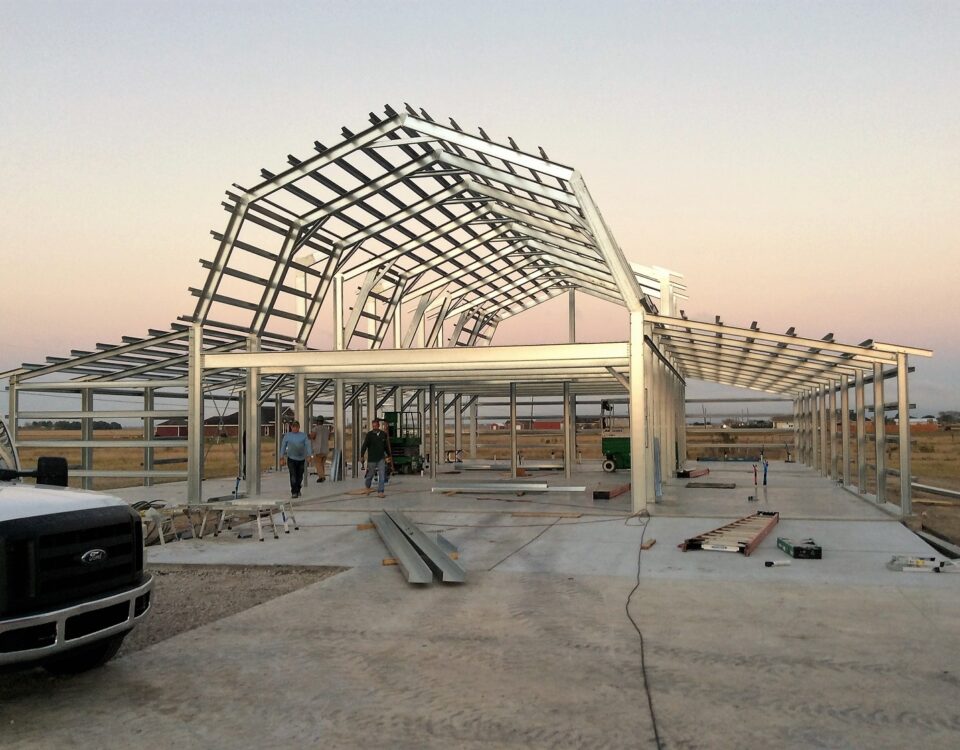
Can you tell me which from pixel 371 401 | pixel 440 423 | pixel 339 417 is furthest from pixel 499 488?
pixel 440 423

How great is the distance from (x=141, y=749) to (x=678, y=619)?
4.44 m

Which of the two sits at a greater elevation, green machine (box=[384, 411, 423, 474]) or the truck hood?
the truck hood

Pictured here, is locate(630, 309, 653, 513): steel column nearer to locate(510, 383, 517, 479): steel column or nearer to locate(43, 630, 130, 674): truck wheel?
locate(510, 383, 517, 479): steel column

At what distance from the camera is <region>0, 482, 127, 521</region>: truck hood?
199 inches

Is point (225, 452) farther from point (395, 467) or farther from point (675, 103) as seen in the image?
point (675, 103)

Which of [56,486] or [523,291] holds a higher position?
[523,291]

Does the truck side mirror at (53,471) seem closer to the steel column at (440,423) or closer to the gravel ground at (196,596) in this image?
the gravel ground at (196,596)

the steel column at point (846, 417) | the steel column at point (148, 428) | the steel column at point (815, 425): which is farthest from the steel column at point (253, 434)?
the steel column at point (815, 425)

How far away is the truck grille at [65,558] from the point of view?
191 inches

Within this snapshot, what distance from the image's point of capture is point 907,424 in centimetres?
1423

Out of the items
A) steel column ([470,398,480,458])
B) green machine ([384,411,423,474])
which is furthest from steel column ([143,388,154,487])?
steel column ([470,398,480,458])

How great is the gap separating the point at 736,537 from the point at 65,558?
8793mm

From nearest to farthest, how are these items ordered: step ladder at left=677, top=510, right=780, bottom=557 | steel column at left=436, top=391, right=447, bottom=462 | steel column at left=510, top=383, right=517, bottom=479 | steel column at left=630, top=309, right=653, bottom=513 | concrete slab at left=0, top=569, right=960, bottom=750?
concrete slab at left=0, top=569, right=960, bottom=750 → step ladder at left=677, top=510, right=780, bottom=557 → steel column at left=630, top=309, right=653, bottom=513 → steel column at left=510, top=383, right=517, bottom=479 → steel column at left=436, top=391, right=447, bottom=462

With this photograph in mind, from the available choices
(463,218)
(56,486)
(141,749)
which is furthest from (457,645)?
(463,218)
